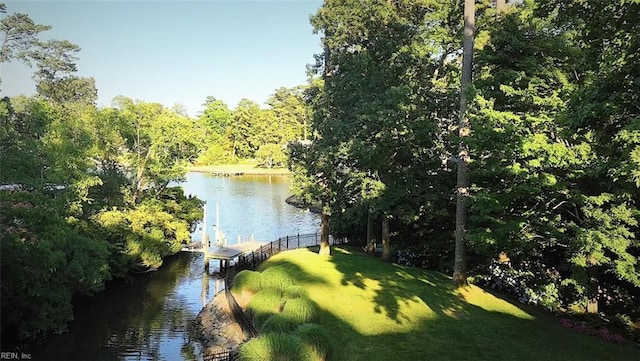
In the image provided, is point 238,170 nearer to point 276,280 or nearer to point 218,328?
point 218,328

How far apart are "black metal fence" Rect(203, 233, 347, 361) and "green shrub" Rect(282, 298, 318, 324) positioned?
1150 millimetres

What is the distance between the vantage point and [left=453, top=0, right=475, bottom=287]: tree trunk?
1559 cm

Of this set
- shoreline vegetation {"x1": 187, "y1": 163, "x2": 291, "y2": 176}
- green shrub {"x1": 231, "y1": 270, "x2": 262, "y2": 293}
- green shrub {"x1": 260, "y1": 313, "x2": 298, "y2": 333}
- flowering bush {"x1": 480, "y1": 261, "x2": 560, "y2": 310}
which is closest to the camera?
green shrub {"x1": 260, "y1": 313, "x2": 298, "y2": 333}

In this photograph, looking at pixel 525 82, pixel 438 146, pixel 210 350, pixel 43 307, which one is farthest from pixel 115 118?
pixel 525 82

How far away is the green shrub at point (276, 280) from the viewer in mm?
16562

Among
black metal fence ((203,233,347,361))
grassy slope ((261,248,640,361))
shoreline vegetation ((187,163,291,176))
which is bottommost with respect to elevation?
black metal fence ((203,233,347,361))

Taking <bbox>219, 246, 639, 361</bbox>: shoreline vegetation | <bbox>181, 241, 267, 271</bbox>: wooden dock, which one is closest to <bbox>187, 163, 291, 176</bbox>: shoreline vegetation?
<bbox>181, 241, 267, 271</bbox>: wooden dock

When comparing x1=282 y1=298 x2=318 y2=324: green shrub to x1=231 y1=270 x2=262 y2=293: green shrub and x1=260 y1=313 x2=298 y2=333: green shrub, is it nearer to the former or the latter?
x1=260 y1=313 x2=298 y2=333: green shrub

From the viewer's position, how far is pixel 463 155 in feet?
52.2

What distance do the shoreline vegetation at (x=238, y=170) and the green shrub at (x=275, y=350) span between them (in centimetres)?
6989

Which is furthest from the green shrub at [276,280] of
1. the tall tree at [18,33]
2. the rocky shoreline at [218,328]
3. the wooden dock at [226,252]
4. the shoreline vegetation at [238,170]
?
the shoreline vegetation at [238,170]

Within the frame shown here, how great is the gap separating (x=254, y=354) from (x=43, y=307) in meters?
8.68

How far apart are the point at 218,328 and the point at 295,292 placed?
3.96 meters

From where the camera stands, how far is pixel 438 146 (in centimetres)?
1919
